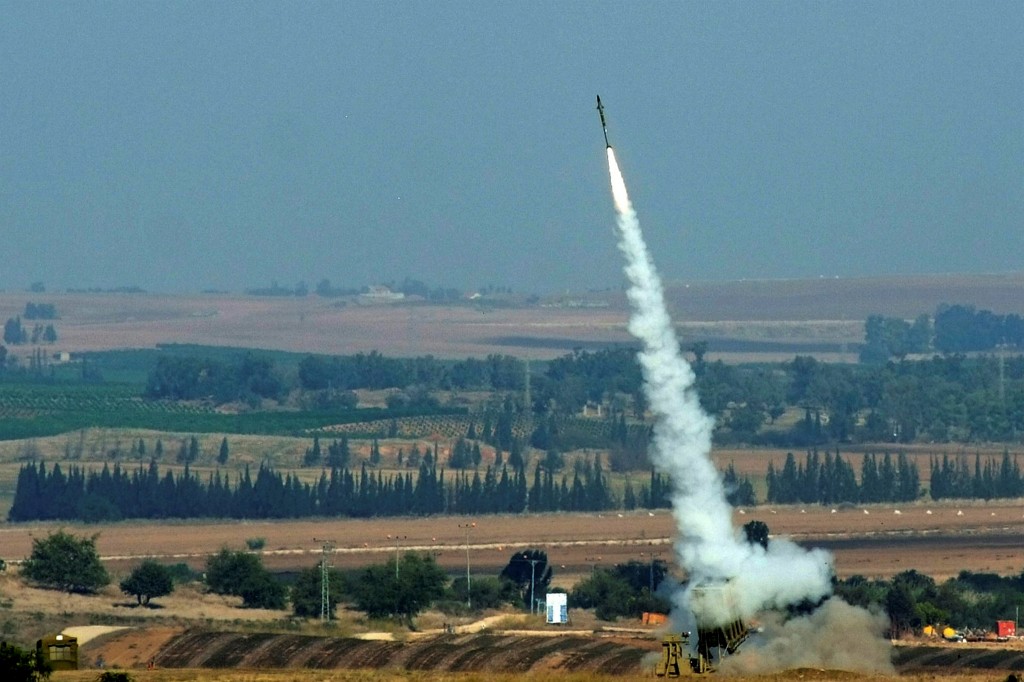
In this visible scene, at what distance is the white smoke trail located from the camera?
8119 centimetres

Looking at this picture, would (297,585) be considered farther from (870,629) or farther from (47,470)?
(47,470)

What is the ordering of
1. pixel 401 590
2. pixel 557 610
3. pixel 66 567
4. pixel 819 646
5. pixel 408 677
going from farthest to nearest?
pixel 66 567
pixel 401 590
pixel 557 610
pixel 819 646
pixel 408 677

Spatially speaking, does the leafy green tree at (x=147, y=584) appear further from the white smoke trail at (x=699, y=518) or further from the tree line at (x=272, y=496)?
the tree line at (x=272, y=496)

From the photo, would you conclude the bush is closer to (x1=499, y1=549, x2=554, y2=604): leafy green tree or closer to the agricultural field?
the agricultural field

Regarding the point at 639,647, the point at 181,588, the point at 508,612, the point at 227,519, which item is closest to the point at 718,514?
the point at 639,647

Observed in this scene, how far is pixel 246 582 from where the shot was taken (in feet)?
388

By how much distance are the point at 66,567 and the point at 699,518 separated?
42.3m

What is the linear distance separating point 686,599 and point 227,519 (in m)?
97.1

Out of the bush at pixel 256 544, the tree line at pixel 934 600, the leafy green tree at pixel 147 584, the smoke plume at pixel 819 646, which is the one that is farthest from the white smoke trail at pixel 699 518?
the bush at pixel 256 544

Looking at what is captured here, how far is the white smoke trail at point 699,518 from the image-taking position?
8119 centimetres

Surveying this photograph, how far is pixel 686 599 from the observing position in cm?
8169

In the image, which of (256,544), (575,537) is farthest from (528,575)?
(575,537)

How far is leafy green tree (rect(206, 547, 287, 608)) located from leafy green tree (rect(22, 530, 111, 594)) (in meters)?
4.81

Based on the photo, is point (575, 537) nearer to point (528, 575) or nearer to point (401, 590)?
point (528, 575)
